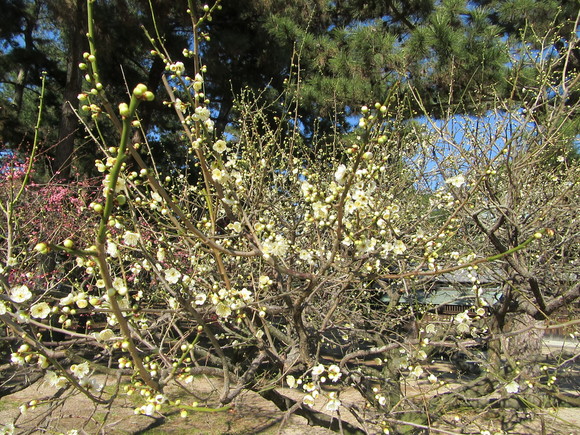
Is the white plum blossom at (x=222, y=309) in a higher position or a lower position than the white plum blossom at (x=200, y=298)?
lower

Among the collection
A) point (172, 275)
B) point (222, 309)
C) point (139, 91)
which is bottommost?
point (222, 309)

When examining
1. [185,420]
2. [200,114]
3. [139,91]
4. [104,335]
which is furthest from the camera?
[185,420]

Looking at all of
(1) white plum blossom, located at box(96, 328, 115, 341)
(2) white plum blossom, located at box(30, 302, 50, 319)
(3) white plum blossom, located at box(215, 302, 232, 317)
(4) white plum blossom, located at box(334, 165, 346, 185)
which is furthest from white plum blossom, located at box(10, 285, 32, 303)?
(4) white plum blossom, located at box(334, 165, 346, 185)

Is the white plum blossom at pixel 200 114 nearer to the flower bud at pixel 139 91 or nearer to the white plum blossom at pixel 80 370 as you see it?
the flower bud at pixel 139 91

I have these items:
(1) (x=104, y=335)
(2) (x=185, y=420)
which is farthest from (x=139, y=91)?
(2) (x=185, y=420)

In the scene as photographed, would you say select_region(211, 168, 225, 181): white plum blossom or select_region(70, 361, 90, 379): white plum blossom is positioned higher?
select_region(211, 168, 225, 181): white plum blossom

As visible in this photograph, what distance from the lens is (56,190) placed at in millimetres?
5641

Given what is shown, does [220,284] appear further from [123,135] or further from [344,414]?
[344,414]

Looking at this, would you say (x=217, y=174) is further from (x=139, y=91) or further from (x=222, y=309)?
(x=139, y=91)

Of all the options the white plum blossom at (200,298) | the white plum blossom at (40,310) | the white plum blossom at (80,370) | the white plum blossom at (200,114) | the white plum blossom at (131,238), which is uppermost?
the white plum blossom at (200,114)

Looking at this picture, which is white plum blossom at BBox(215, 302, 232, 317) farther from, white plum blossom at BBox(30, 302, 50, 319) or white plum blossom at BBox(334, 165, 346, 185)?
white plum blossom at BBox(334, 165, 346, 185)

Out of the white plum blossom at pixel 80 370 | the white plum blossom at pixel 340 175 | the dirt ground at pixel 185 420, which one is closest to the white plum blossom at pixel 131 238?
the white plum blossom at pixel 80 370

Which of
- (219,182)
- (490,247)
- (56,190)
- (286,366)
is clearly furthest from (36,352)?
(56,190)

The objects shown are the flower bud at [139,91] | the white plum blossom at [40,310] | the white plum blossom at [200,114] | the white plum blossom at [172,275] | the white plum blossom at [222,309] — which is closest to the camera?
the flower bud at [139,91]
